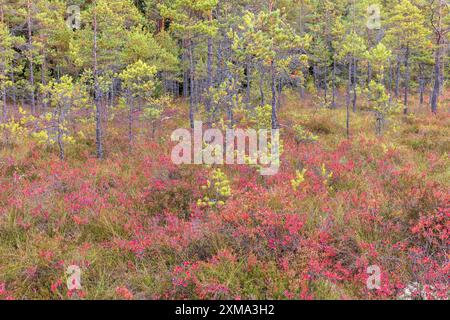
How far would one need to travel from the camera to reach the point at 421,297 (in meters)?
4.77

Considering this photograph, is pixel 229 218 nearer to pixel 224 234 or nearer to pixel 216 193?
pixel 224 234

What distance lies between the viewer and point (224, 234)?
618 cm

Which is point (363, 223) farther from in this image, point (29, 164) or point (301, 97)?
point (301, 97)

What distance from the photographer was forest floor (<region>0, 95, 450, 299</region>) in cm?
505

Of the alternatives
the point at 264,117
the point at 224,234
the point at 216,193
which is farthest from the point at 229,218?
the point at 264,117

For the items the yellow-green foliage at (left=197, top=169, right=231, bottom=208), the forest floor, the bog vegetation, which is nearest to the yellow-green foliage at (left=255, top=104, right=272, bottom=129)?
the bog vegetation

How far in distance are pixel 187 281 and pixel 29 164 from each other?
9667mm

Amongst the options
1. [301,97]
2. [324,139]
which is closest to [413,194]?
[324,139]

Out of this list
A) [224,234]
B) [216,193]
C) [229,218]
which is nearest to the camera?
[224,234]

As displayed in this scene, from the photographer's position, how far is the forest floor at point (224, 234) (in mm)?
5055

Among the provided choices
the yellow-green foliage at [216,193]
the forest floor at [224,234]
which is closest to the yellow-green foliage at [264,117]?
the forest floor at [224,234]

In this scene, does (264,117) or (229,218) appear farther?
(264,117)

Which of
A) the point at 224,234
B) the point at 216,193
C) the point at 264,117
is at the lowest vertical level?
the point at 224,234

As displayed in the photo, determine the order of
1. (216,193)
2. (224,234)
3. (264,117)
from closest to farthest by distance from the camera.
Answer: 1. (224,234)
2. (216,193)
3. (264,117)
